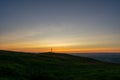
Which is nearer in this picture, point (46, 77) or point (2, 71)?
point (46, 77)

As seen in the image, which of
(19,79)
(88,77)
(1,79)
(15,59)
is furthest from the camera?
(15,59)

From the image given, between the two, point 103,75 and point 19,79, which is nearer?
point 19,79

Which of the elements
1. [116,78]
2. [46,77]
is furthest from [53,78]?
[116,78]

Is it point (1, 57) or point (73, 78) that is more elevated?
point (1, 57)

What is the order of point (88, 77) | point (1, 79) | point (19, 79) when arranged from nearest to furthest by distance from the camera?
point (1, 79) → point (19, 79) → point (88, 77)

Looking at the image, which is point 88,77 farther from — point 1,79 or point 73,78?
point 1,79

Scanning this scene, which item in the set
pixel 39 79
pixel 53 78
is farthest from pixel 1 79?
pixel 53 78

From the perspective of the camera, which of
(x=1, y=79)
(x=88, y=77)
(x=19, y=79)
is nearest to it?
(x=1, y=79)

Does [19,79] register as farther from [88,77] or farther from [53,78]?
[88,77]

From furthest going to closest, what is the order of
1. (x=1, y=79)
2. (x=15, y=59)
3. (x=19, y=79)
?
(x=15, y=59), (x=19, y=79), (x=1, y=79)

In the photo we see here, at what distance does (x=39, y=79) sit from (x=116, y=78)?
48.1 feet

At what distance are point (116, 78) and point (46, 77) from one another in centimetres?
1334

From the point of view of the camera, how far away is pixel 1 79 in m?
39.8

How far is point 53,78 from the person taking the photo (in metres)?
44.4
